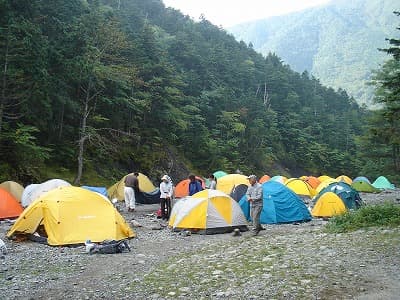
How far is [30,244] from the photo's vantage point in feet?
37.2

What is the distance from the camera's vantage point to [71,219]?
11.7 metres

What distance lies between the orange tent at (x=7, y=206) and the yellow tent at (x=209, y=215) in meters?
6.48

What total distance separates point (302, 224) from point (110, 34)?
19821mm

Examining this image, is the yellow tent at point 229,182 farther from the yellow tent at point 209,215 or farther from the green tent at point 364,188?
the yellow tent at point 209,215

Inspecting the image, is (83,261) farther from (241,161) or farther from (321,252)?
(241,161)

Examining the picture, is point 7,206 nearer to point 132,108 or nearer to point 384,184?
point 132,108

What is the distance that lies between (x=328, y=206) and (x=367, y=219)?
15.1 ft

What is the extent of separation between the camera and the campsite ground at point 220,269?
6.84m

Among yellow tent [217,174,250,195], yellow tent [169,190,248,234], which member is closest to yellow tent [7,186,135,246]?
yellow tent [169,190,248,234]

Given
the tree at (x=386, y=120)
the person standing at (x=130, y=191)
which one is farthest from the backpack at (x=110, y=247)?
the person standing at (x=130, y=191)

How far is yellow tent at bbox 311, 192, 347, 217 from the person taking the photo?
1731 centimetres

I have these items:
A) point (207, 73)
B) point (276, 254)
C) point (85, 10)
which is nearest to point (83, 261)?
point (276, 254)

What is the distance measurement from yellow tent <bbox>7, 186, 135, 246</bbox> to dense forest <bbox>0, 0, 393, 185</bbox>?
8.88 meters

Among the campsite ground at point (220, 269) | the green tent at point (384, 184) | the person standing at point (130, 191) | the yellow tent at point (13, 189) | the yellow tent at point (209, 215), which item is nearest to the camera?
the campsite ground at point (220, 269)
